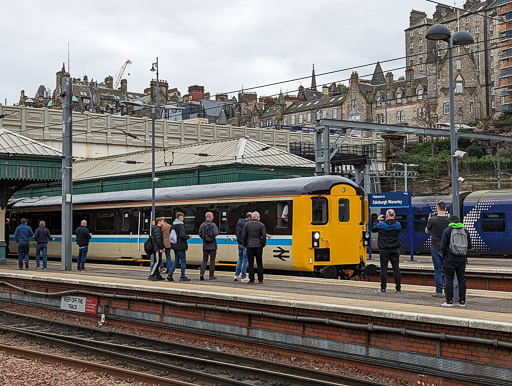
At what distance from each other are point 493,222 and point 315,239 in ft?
45.6

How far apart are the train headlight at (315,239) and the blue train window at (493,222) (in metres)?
13.7

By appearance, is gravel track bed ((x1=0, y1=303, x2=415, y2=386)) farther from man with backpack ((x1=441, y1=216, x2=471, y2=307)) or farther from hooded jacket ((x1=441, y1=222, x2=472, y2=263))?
hooded jacket ((x1=441, y1=222, x2=472, y2=263))

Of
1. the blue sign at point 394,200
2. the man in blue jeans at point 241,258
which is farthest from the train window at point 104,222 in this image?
the blue sign at point 394,200

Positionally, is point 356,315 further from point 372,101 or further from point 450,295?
point 372,101

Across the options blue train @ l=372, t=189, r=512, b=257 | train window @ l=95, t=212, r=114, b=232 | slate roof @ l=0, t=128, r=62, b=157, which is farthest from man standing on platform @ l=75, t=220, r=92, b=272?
blue train @ l=372, t=189, r=512, b=257

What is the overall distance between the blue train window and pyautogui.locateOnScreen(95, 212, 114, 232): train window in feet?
52.9

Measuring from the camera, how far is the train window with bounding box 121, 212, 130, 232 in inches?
1012

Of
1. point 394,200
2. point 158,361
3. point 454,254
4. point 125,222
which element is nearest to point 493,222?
point 394,200

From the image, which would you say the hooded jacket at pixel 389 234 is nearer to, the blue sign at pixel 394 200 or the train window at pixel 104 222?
the blue sign at pixel 394 200

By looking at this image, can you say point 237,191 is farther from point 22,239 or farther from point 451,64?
point 451,64

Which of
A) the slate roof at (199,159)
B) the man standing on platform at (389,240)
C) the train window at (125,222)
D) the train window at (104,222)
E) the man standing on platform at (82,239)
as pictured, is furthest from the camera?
the slate roof at (199,159)

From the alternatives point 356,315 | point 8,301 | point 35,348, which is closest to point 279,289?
point 356,315

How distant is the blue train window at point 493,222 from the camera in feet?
94.4

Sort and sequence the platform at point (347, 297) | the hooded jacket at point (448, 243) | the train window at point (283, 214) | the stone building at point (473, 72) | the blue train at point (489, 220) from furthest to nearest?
the stone building at point (473, 72) → the blue train at point (489, 220) → the train window at point (283, 214) → the hooded jacket at point (448, 243) → the platform at point (347, 297)
